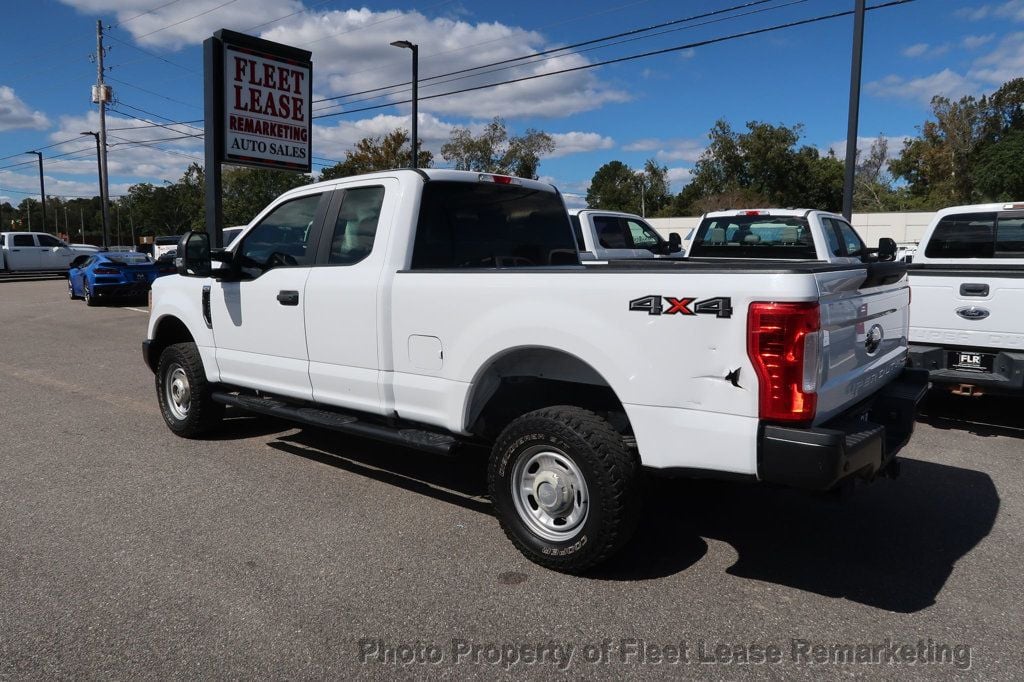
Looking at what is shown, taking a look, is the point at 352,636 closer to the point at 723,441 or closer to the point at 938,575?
the point at 723,441

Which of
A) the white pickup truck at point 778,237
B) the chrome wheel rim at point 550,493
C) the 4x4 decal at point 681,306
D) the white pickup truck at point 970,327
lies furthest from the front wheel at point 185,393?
the white pickup truck at point 778,237

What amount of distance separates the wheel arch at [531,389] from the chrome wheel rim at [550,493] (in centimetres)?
40

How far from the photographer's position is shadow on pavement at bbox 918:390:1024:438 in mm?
6902

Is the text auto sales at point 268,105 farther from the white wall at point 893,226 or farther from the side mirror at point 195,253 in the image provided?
the white wall at point 893,226

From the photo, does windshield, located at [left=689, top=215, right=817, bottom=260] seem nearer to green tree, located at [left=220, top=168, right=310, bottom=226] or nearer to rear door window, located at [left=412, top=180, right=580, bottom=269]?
rear door window, located at [left=412, top=180, right=580, bottom=269]

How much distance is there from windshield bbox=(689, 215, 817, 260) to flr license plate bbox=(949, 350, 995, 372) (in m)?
3.70

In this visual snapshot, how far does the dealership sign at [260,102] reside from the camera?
1018 centimetres

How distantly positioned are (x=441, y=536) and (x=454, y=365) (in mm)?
991

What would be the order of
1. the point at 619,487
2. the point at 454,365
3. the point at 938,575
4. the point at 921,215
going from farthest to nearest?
the point at 921,215 → the point at 454,365 → the point at 938,575 → the point at 619,487

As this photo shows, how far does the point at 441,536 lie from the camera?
173 inches

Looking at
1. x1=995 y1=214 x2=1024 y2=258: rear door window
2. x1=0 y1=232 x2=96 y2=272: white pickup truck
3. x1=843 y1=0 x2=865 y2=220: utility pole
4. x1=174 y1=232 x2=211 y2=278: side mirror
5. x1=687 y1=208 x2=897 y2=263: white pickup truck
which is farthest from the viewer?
x1=0 y1=232 x2=96 y2=272: white pickup truck

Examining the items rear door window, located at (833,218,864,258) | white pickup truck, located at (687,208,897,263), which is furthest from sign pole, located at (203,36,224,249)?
rear door window, located at (833,218,864,258)

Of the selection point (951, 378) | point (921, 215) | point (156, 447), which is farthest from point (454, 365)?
point (921, 215)

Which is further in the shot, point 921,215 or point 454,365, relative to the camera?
point 921,215
